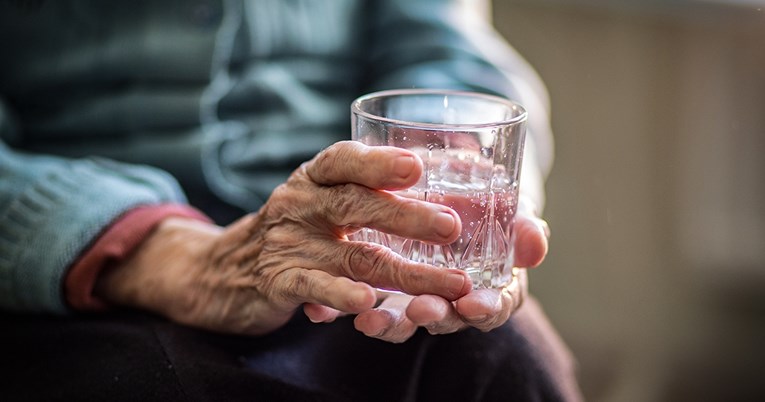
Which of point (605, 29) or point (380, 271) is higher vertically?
point (605, 29)

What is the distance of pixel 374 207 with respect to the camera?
0.62 m

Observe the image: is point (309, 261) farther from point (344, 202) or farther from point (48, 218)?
point (48, 218)

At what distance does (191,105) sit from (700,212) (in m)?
1.16

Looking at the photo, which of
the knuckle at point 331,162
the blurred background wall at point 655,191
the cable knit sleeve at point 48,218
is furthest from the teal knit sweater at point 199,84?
the blurred background wall at point 655,191

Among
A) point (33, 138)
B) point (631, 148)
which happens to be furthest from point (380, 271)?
point (631, 148)

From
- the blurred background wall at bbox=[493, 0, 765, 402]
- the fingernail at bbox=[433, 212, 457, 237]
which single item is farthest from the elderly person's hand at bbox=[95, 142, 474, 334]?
the blurred background wall at bbox=[493, 0, 765, 402]

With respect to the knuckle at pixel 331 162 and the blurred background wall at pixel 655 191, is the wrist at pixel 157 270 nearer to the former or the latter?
the knuckle at pixel 331 162

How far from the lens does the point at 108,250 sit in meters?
0.77

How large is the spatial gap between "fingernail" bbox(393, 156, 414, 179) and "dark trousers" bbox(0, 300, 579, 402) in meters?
0.21

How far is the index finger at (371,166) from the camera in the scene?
59 centimetres

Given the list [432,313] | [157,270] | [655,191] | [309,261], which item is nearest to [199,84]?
[157,270]

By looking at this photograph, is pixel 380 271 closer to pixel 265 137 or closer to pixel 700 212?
pixel 265 137

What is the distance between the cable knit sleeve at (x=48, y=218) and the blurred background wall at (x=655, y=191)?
1.13 meters

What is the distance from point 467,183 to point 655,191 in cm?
117
